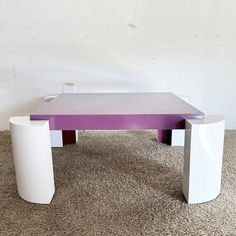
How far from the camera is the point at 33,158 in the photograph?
1.16 m

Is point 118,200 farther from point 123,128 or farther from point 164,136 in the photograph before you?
point 164,136

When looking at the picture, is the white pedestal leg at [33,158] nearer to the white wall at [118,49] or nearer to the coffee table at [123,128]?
the coffee table at [123,128]

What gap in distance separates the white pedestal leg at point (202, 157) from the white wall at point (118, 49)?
105 centimetres

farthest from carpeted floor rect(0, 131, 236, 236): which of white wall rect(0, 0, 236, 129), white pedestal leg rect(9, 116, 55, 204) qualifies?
white wall rect(0, 0, 236, 129)

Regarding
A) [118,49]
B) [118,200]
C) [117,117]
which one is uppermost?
[118,49]

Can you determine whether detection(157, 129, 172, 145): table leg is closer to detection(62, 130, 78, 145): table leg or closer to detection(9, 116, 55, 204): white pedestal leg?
detection(62, 130, 78, 145): table leg

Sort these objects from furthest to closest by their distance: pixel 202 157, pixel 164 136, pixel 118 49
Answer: pixel 118 49, pixel 164 136, pixel 202 157

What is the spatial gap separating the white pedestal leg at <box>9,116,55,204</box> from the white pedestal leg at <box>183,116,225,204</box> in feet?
1.96

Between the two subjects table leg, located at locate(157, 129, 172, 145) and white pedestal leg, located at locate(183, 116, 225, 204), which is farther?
table leg, located at locate(157, 129, 172, 145)

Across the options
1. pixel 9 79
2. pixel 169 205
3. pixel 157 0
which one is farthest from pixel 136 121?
pixel 9 79

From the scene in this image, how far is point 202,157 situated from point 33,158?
0.70 meters

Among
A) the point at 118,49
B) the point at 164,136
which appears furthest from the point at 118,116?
the point at 118,49

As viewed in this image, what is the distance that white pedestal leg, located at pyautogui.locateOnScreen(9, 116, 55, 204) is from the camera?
1145mm

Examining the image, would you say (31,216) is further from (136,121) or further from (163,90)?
(163,90)
